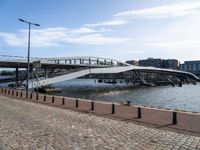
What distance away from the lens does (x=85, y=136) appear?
1336 centimetres

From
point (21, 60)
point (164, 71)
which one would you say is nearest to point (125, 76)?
point (164, 71)

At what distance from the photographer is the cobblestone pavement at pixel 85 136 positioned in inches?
456

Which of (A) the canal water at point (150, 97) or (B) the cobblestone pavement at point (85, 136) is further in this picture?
(A) the canal water at point (150, 97)

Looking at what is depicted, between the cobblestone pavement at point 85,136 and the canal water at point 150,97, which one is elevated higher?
the cobblestone pavement at point 85,136

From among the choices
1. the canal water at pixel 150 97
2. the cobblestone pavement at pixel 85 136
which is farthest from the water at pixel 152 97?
the cobblestone pavement at pixel 85 136

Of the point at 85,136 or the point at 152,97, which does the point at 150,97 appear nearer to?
the point at 152,97

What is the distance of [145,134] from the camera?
545 inches

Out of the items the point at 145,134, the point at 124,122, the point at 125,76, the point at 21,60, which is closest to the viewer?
the point at 145,134

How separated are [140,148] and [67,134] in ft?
12.7

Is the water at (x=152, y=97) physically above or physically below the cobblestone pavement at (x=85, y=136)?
below

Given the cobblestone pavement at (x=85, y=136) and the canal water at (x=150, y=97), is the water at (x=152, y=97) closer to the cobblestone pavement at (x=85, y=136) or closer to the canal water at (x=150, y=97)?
the canal water at (x=150, y=97)

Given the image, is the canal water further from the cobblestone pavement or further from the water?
the cobblestone pavement

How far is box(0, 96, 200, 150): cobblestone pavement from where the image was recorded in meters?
11.6

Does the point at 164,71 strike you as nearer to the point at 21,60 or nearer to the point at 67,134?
the point at 21,60
